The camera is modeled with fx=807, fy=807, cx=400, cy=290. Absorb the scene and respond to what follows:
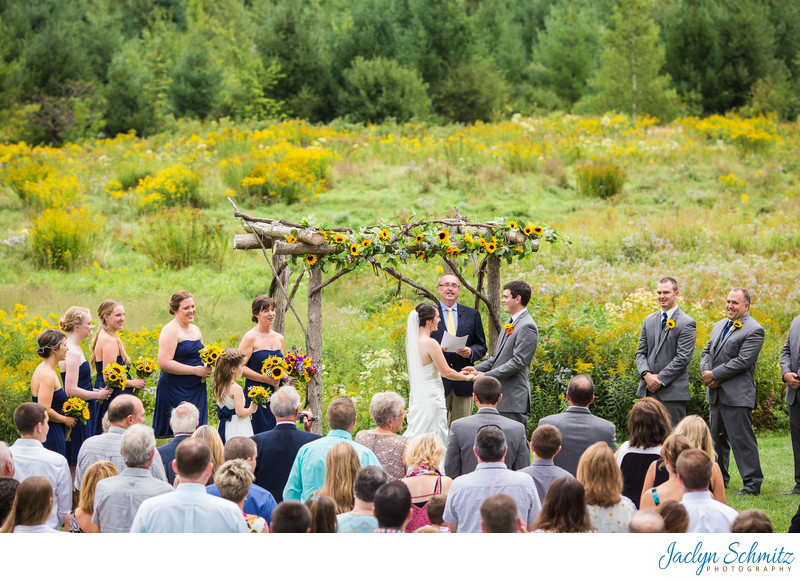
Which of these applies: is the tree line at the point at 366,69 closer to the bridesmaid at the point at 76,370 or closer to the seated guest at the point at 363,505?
the bridesmaid at the point at 76,370

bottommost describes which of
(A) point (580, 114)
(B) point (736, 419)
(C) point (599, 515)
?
(A) point (580, 114)

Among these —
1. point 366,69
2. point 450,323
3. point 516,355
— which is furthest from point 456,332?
point 366,69

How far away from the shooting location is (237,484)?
4324 millimetres

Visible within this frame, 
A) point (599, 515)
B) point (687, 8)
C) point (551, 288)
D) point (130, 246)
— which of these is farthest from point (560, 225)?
point (687, 8)

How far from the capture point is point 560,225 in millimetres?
16047

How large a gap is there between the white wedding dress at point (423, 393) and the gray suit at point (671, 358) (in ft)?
6.32

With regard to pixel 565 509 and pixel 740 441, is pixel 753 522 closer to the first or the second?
pixel 565 509

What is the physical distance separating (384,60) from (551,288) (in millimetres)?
19930

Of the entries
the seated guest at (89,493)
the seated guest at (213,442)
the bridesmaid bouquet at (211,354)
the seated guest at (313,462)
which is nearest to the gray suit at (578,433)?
the seated guest at (313,462)

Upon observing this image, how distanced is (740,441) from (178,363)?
515 centimetres

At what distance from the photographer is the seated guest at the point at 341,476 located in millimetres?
4699

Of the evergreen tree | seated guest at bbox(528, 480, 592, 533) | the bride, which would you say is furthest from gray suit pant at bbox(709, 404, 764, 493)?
the evergreen tree

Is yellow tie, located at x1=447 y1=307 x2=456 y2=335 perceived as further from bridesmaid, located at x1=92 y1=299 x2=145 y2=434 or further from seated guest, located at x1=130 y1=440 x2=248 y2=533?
seated guest, located at x1=130 y1=440 x2=248 y2=533
